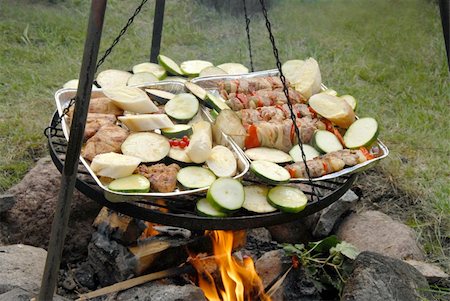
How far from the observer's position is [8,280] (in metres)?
3.15

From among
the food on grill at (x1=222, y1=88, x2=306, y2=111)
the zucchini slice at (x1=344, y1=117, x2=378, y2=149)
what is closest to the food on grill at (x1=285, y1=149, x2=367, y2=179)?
the zucchini slice at (x1=344, y1=117, x2=378, y2=149)

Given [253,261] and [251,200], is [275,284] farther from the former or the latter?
[251,200]

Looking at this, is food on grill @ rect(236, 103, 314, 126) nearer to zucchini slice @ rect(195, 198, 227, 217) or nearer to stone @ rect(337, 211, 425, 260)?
zucchini slice @ rect(195, 198, 227, 217)

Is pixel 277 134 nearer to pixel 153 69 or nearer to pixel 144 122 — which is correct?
pixel 144 122

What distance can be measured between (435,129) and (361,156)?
263 cm

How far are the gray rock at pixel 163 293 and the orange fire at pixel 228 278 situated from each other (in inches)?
12.4

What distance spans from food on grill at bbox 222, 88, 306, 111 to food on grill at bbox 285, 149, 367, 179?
619 millimetres

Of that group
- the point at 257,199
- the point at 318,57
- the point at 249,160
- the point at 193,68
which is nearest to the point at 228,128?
the point at 249,160

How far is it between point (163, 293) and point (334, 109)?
1438mm

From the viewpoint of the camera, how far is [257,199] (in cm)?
286

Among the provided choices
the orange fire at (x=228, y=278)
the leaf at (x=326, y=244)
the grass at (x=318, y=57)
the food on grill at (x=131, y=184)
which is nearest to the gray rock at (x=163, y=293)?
the orange fire at (x=228, y=278)

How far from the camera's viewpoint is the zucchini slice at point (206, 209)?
269cm

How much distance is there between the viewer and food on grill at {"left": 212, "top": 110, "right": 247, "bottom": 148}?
3209 mm

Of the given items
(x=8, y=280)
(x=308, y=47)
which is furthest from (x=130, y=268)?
(x=308, y=47)
